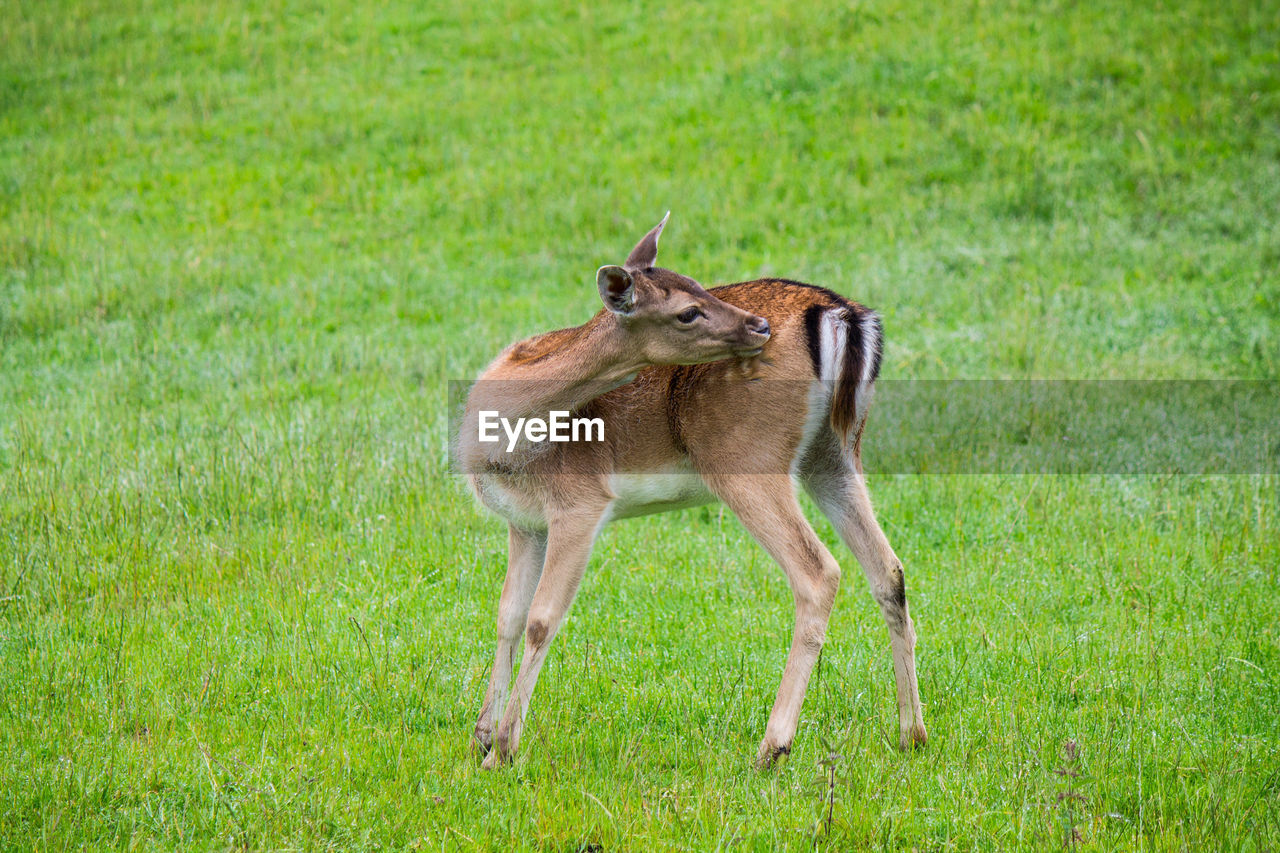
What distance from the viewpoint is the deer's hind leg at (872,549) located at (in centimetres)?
439

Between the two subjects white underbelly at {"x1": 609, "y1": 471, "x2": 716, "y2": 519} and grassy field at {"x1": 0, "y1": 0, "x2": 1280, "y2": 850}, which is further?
white underbelly at {"x1": 609, "y1": 471, "x2": 716, "y2": 519}

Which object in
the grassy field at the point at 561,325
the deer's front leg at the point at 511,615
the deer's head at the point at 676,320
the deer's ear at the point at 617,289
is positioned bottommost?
the grassy field at the point at 561,325

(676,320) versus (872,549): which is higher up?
(676,320)

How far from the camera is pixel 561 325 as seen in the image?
35.4ft

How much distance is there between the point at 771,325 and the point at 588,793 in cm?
187

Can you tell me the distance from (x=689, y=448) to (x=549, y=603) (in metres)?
0.80

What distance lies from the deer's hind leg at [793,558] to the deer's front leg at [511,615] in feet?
2.83
